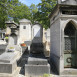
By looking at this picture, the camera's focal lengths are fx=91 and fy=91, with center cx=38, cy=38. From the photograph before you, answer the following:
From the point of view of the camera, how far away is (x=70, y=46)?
5.54 meters

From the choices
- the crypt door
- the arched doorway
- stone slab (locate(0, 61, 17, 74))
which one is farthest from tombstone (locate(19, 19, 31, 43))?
stone slab (locate(0, 61, 17, 74))

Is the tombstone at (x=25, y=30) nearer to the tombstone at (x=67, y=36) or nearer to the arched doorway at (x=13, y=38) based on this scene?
the arched doorway at (x=13, y=38)

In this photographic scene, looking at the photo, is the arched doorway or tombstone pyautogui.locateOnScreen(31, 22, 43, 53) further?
the arched doorway

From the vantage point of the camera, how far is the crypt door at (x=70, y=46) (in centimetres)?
546

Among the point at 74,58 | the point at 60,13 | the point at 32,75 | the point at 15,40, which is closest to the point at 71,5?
the point at 60,13

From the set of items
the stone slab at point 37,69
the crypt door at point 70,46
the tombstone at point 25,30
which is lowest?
the stone slab at point 37,69

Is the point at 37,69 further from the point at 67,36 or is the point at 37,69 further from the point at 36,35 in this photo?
the point at 36,35

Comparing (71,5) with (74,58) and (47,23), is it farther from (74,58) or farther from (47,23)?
(47,23)

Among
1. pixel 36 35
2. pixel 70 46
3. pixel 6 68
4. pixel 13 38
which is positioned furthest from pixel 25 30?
pixel 6 68

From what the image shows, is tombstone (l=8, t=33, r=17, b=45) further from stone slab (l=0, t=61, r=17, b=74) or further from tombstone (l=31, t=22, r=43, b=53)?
stone slab (l=0, t=61, r=17, b=74)

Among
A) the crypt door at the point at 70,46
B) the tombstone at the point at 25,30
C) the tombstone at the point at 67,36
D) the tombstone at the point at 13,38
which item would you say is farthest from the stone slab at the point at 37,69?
the tombstone at the point at 25,30

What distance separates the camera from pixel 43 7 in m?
17.9

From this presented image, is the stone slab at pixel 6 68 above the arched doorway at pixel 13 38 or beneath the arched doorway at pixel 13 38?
beneath

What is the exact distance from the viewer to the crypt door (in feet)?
17.9
